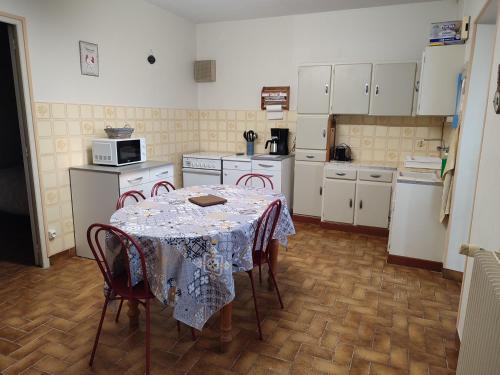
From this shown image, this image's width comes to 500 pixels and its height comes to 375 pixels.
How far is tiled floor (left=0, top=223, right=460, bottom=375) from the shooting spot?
6.31ft

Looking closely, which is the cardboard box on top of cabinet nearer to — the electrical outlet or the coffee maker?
the coffee maker

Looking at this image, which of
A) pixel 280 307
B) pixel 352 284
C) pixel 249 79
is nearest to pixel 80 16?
pixel 249 79

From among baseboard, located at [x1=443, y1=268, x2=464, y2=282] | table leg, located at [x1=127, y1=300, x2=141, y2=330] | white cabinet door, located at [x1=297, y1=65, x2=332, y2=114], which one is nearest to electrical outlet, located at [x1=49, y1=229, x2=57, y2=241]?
table leg, located at [x1=127, y1=300, x2=141, y2=330]

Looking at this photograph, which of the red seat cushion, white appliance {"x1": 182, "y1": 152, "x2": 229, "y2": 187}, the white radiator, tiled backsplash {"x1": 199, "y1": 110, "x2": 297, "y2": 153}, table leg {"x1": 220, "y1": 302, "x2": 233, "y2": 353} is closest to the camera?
the white radiator

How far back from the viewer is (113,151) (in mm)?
3279

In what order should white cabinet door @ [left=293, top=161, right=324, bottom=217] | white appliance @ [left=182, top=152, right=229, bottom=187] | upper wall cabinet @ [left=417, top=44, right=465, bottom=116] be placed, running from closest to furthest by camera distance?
1. upper wall cabinet @ [left=417, top=44, right=465, bottom=116]
2. white cabinet door @ [left=293, top=161, right=324, bottom=217]
3. white appliance @ [left=182, top=152, right=229, bottom=187]

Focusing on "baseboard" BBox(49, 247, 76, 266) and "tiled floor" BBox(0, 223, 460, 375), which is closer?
"tiled floor" BBox(0, 223, 460, 375)

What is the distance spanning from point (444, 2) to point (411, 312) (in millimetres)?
3395

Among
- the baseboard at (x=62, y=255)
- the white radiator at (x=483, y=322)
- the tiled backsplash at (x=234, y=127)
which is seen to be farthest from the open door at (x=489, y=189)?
the baseboard at (x=62, y=255)

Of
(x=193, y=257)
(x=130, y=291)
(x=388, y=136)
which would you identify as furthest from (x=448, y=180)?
(x=130, y=291)

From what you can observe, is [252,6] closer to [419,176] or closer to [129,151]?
[129,151]

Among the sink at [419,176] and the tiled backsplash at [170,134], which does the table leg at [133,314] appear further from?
the sink at [419,176]

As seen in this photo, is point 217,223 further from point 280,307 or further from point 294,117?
point 294,117

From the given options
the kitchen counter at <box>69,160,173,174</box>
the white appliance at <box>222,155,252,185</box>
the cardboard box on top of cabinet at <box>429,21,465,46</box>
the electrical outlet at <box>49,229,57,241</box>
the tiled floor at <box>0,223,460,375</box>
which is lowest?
the tiled floor at <box>0,223,460,375</box>
